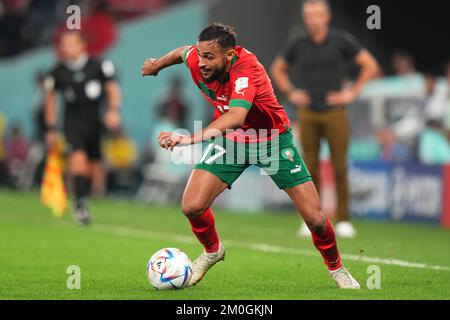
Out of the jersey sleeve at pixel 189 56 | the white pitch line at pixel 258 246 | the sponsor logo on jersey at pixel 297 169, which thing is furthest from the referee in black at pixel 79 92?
the sponsor logo on jersey at pixel 297 169

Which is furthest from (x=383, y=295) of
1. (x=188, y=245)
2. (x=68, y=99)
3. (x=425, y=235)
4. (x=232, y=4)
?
(x=232, y=4)

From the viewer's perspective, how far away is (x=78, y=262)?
1040cm

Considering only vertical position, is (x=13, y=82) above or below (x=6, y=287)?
above

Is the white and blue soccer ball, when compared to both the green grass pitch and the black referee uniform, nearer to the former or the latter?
the green grass pitch

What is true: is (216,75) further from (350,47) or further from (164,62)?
(350,47)

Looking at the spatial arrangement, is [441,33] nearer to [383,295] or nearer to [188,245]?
[188,245]

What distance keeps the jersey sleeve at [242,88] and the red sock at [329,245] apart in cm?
116

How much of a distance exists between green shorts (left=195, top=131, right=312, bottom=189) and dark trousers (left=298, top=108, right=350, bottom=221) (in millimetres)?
4851

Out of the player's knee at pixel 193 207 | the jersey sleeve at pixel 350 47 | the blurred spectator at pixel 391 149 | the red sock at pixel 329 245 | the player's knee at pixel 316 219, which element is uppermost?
the jersey sleeve at pixel 350 47

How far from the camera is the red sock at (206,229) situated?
8422 mm

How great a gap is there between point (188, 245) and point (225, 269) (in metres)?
2.43

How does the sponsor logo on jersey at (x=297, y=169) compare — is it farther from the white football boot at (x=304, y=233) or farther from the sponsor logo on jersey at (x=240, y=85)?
the white football boot at (x=304, y=233)

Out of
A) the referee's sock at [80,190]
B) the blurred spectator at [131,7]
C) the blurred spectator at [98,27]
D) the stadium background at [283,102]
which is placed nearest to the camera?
the referee's sock at [80,190]

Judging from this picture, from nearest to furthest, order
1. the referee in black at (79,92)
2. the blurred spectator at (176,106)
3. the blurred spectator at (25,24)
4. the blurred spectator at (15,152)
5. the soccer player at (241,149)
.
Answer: the soccer player at (241,149)
the referee in black at (79,92)
the blurred spectator at (176,106)
the blurred spectator at (15,152)
the blurred spectator at (25,24)
